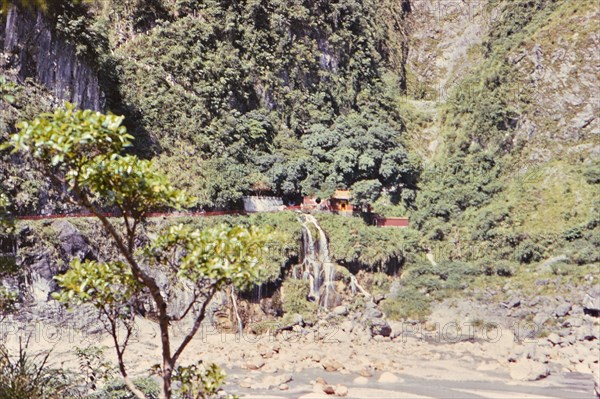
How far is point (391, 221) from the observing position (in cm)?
5050

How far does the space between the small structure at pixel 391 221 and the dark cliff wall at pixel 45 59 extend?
80.9 ft

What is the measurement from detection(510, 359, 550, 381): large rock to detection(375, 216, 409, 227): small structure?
807 inches

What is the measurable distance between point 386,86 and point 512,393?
43.0 metres

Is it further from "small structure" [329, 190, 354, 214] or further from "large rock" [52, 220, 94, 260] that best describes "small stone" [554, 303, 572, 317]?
"large rock" [52, 220, 94, 260]

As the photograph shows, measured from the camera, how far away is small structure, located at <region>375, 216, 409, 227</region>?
5031 centimetres

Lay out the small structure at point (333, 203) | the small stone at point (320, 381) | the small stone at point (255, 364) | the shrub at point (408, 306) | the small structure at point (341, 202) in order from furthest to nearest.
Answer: the small structure at point (341, 202) < the small structure at point (333, 203) < the shrub at point (408, 306) < the small stone at point (255, 364) < the small stone at point (320, 381)

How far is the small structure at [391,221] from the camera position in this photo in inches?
1981

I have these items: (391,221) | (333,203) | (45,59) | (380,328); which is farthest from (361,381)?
(45,59)

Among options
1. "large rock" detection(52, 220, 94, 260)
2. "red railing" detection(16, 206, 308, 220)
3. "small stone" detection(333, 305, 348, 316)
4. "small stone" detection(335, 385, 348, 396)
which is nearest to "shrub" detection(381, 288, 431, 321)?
"small stone" detection(333, 305, 348, 316)

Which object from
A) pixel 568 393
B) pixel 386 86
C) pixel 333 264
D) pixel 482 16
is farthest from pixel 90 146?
pixel 482 16

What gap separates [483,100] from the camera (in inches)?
2263

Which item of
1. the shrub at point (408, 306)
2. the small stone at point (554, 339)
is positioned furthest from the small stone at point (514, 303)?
the shrub at point (408, 306)

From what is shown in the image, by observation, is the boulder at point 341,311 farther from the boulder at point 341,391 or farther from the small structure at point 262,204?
the boulder at point 341,391

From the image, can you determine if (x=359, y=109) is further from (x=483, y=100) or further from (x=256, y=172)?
(x=256, y=172)
